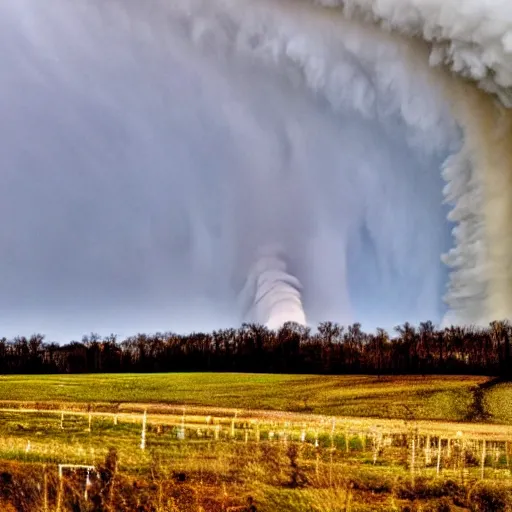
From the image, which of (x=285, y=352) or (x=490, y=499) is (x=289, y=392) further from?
(x=490, y=499)

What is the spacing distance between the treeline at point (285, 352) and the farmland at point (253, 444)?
258mm

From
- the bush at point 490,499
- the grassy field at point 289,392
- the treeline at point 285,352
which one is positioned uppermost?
the treeline at point 285,352

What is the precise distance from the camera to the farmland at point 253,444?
23.8 feet

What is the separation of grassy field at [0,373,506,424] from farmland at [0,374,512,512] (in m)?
0.02

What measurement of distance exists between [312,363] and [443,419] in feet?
6.31

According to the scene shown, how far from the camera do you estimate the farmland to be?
7.25m

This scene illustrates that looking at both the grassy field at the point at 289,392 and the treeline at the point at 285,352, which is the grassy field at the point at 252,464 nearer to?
the grassy field at the point at 289,392

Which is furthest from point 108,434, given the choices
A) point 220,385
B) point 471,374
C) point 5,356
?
point 471,374

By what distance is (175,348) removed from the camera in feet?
30.7

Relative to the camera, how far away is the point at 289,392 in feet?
27.5

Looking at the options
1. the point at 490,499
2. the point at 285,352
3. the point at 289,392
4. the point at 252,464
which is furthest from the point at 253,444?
the point at 490,499

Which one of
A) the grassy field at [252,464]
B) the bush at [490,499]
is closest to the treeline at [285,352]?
the grassy field at [252,464]

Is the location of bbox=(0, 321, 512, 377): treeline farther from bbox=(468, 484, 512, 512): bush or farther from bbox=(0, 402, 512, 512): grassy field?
bbox=(468, 484, 512, 512): bush

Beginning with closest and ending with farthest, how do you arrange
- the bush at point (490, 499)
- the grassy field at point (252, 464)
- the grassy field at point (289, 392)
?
the bush at point (490, 499), the grassy field at point (252, 464), the grassy field at point (289, 392)
